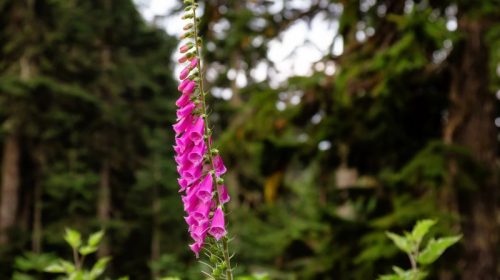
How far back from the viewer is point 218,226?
1.80m

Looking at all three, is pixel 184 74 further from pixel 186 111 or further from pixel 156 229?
pixel 156 229

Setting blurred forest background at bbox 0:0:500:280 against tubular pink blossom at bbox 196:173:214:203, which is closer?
tubular pink blossom at bbox 196:173:214:203

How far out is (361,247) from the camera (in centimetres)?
558

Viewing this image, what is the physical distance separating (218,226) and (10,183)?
65.8 feet

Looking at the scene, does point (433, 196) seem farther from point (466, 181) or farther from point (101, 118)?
point (101, 118)

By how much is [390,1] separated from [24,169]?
19.2m

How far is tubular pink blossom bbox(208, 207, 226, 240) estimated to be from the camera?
5.87 ft

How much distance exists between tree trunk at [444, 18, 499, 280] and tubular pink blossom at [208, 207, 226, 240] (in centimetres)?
432

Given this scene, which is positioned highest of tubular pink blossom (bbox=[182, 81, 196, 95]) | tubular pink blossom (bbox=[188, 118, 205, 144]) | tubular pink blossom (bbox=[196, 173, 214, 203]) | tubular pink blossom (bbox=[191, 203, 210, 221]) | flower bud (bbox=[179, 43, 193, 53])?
flower bud (bbox=[179, 43, 193, 53])

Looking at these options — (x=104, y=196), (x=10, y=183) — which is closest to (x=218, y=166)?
(x=10, y=183)

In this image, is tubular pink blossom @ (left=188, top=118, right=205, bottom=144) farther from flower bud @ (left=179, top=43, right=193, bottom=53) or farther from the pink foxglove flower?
flower bud @ (left=179, top=43, right=193, bottom=53)

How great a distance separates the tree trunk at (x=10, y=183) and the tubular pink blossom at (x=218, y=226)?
1941 cm

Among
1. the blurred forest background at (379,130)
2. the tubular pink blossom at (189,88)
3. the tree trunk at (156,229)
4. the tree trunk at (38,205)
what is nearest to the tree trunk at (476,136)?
the blurred forest background at (379,130)

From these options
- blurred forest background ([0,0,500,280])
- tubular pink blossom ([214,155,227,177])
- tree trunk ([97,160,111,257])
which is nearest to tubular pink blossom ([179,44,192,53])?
tubular pink blossom ([214,155,227,177])
